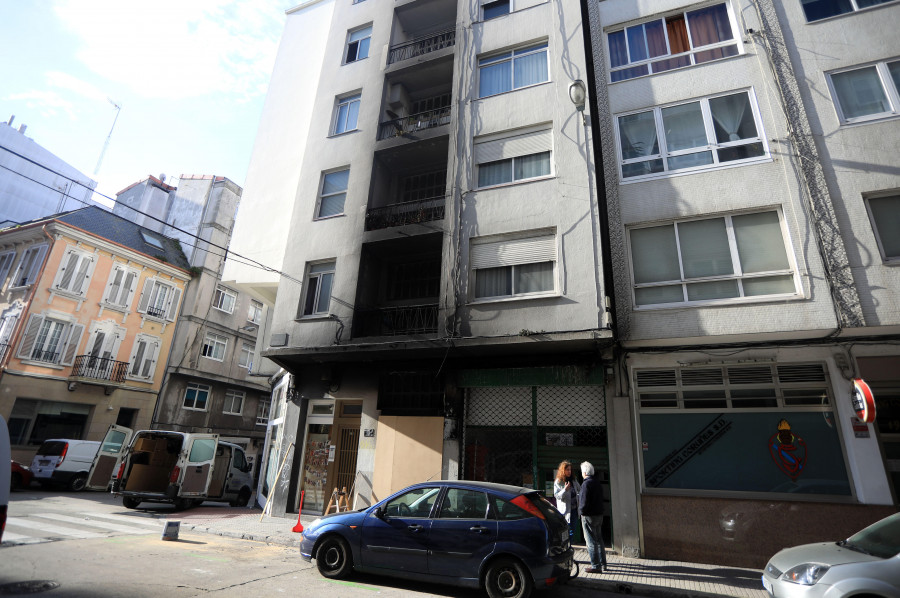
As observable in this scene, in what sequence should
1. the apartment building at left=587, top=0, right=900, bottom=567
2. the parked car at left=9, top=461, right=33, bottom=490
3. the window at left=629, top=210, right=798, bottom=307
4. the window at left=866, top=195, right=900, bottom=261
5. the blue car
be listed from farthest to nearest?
the parked car at left=9, top=461, right=33, bottom=490
the window at left=629, top=210, right=798, bottom=307
the window at left=866, top=195, right=900, bottom=261
the apartment building at left=587, top=0, right=900, bottom=567
the blue car

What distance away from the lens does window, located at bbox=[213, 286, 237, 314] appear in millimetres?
29391

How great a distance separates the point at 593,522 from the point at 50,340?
26.2m

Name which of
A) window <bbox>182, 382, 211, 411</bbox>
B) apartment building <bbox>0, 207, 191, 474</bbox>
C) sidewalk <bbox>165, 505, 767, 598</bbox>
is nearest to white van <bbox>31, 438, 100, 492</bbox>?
apartment building <bbox>0, 207, 191, 474</bbox>

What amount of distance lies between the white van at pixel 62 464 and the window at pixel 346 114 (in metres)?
15.9

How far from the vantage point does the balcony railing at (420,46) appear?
15289mm

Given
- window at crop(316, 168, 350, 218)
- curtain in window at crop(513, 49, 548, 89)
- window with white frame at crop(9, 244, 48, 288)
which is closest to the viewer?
curtain in window at crop(513, 49, 548, 89)

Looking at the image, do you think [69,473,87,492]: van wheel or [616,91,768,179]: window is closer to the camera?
[616,91,768,179]: window

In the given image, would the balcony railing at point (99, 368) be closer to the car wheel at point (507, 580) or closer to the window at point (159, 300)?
the window at point (159, 300)

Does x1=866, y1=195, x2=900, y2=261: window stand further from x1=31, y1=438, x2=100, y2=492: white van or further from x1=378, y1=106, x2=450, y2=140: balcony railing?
x1=31, y1=438, x2=100, y2=492: white van

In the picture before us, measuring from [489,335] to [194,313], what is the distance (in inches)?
941

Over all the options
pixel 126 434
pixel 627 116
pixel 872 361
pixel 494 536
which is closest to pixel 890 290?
pixel 872 361

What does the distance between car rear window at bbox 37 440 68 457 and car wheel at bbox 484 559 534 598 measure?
19163mm

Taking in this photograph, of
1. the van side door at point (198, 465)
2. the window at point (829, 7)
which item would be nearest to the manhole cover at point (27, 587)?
the van side door at point (198, 465)

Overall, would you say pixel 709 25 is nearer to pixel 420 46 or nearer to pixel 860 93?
pixel 860 93
